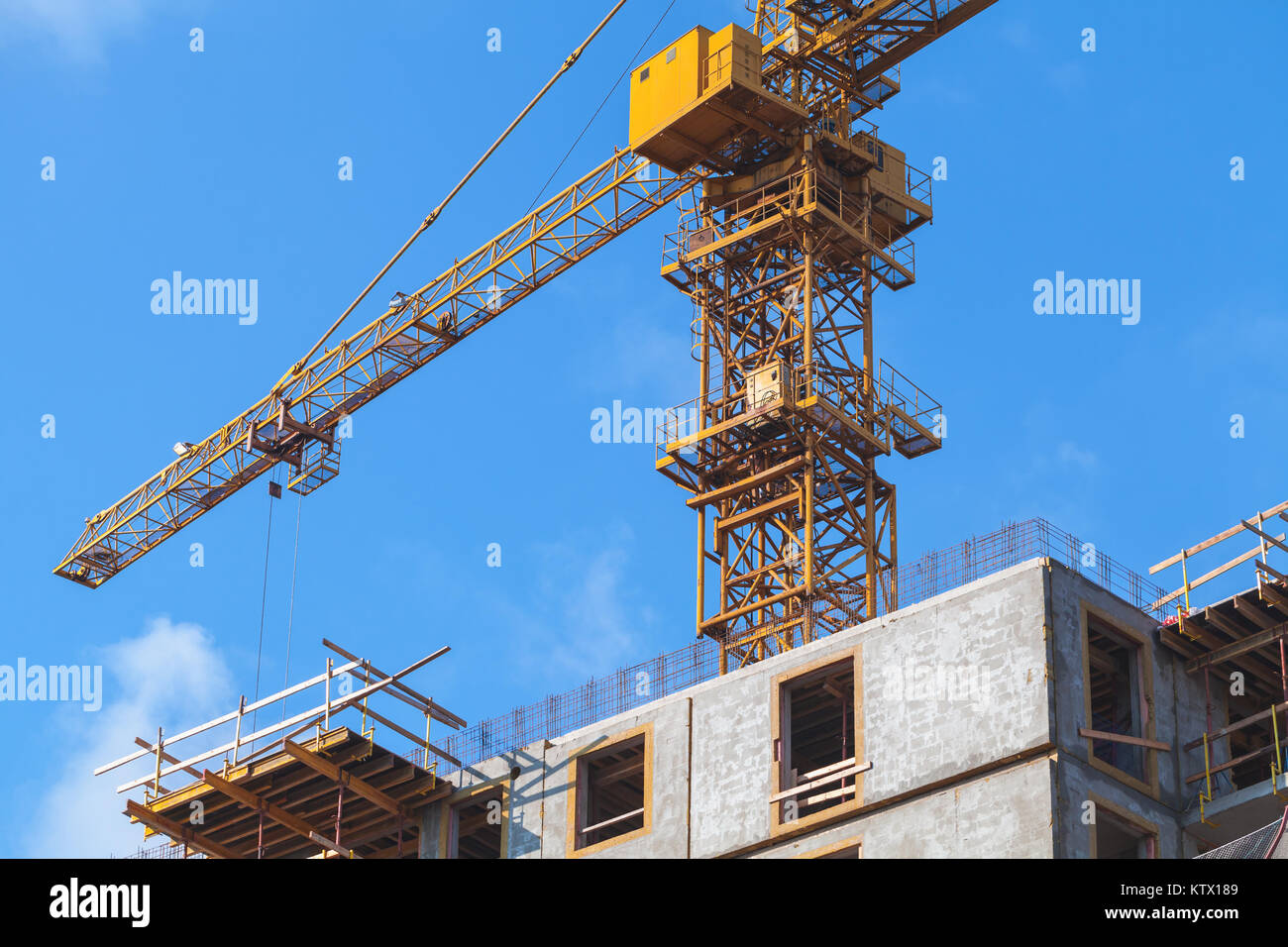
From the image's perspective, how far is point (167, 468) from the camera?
9775 centimetres

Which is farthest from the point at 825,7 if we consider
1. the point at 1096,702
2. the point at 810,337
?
the point at 1096,702

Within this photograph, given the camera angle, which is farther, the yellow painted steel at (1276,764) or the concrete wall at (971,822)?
the yellow painted steel at (1276,764)

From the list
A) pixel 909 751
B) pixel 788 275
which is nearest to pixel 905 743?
pixel 909 751

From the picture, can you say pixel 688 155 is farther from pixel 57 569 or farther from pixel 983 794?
pixel 57 569

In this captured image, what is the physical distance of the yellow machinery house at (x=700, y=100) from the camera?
2817 inches

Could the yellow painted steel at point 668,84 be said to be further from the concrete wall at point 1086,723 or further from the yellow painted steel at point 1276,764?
the yellow painted steel at point 1276,764

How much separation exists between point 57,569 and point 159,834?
44.7 meters

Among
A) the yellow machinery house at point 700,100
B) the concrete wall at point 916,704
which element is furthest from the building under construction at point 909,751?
the yellow machinery house at point 700,100

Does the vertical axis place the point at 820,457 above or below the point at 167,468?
below

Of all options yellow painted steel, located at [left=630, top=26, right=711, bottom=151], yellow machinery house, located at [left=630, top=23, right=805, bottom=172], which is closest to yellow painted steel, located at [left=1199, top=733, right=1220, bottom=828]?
yellow machinery house, located at [left=630, top=23, right=805, bottom=172]

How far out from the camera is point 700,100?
235ft

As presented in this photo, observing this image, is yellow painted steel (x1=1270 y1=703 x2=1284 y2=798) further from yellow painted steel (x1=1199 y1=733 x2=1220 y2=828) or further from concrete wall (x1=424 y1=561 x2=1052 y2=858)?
concrete wall (x1=424 y1=561 x2=1052 y2=858)

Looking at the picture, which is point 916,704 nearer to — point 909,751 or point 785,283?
point 909,751
